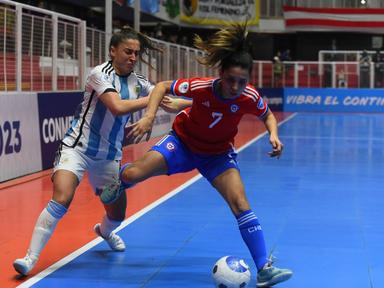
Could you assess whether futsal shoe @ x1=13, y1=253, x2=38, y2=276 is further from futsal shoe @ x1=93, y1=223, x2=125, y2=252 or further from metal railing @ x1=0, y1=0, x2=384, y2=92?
metal railing @ x1=0, y1=0, x2=384, y2=92

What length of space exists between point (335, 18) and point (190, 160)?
125 feet

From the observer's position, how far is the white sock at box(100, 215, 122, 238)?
660cm

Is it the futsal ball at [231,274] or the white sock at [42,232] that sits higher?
the white sock at [42,232]

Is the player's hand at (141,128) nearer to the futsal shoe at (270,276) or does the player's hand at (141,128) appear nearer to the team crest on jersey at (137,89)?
the team crest on jersey at (137,89)

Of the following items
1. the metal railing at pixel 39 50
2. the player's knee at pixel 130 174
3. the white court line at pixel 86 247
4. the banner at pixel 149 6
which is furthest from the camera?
the banner at pixel 149 6

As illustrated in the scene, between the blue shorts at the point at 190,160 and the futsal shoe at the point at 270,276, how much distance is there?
851 millimetres

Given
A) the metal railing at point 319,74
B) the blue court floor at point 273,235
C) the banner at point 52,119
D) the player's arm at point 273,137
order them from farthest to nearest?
the metal railing at point 319,74 < the banner at point 52,119 < the blue court floor at point 273,235 < the player's arm at point 273,137

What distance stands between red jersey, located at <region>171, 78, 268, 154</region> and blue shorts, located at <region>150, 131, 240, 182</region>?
0.16 ft

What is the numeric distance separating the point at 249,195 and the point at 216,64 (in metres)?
4.92

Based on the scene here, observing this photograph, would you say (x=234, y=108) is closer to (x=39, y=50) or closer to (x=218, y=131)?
(x=218, y=131)

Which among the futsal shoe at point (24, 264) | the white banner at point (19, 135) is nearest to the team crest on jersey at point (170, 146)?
the futsal shoe at point (24, 264)

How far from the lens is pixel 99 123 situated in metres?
6.22

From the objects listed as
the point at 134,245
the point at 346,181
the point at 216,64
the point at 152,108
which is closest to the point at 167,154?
→ the point at 152,108

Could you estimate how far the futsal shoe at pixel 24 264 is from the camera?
5.67 m
